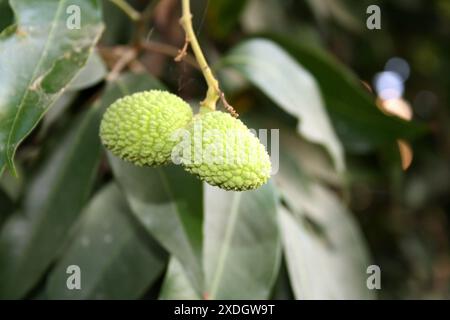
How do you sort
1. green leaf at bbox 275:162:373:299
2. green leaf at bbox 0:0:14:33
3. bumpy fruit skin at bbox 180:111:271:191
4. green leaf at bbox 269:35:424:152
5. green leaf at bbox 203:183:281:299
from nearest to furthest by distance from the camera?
bumpy fruit skin at bbox 180:111:271:191
green leaf at bbox 0:0:14:33
green leaf at bbox 203:183:281:299
green leaf at bbox 275:162:373:299
green leaf at bbox 269:35:424:152

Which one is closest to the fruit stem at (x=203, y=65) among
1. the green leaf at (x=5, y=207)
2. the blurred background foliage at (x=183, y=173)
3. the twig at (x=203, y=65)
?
the twig at (x=203, y=65)

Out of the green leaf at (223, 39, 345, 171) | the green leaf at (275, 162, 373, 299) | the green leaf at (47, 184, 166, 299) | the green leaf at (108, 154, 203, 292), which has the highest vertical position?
the green leaf at (223, 39, 345, 171)

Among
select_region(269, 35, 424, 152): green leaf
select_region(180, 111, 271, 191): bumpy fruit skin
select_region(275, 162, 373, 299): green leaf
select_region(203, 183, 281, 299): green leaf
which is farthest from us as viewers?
select_region(269, 35, 424, 152): green leaf

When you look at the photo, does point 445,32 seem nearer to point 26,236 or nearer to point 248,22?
point 248,22

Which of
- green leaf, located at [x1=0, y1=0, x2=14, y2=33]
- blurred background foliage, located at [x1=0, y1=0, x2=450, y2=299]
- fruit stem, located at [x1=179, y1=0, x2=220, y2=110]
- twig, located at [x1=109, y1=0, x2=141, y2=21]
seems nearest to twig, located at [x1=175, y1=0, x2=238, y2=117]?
fruit stem, located at [x1=179, y1=0, x2=220, y2=110]

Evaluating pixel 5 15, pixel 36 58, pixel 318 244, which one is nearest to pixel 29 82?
pixel 36 58

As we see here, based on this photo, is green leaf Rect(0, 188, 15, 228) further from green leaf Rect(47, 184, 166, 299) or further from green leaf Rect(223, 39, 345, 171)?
green leaf Rect(223, 39, 345, 171)

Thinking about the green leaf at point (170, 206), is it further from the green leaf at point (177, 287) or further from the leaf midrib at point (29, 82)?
the leaf midrib at point (29, 82)

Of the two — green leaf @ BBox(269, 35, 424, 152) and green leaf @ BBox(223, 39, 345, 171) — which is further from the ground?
green leaf @ BBox(223, 39, 345, 171)
